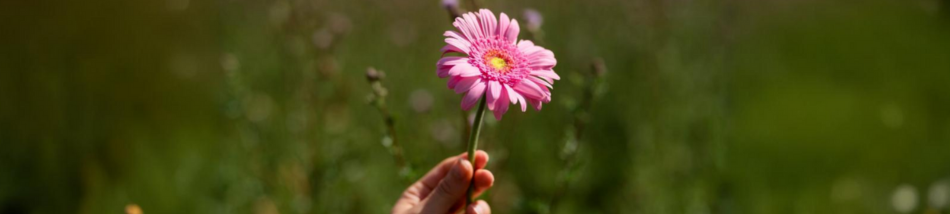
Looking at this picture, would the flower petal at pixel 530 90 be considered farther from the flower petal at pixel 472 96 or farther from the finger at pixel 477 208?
the finger at pixel 477 208

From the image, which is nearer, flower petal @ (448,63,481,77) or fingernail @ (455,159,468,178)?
flower petal @ (448,63,481,77)

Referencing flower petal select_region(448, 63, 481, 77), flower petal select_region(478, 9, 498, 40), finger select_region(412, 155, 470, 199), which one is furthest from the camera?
finger select_region(412, 155, 470, 199)

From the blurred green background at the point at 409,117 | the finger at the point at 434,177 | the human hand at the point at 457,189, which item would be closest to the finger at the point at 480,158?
the human hand at the point at 457,189

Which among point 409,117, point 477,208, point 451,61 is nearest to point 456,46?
point 451,61

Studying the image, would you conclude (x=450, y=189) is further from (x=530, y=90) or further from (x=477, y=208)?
(x=530, y=90)

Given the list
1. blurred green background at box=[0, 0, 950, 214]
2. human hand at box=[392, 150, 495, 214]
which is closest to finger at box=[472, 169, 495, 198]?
human hand at box=[392, 150, 495, 214]

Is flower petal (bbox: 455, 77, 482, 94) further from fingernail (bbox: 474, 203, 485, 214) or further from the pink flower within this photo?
fingernail (bbox: 474, 203, 485, 214)

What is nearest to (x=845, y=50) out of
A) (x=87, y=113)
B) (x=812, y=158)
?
(x=812, y=158)
